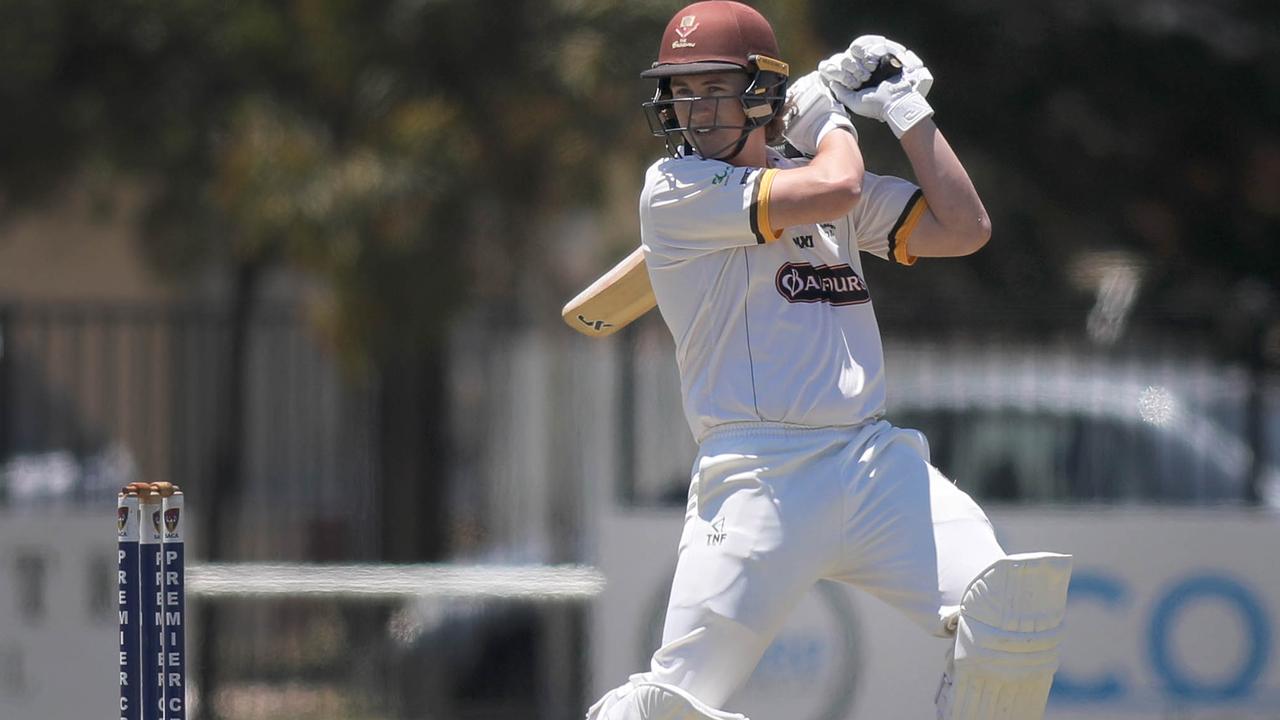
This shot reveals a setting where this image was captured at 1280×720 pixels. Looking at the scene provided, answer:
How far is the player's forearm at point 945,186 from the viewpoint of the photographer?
4.21m

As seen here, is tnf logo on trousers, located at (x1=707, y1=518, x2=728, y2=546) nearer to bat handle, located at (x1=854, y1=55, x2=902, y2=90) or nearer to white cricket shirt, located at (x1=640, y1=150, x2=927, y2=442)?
white cricket shirt, located at (x1=640, y1=150, x2=927, y2=442)

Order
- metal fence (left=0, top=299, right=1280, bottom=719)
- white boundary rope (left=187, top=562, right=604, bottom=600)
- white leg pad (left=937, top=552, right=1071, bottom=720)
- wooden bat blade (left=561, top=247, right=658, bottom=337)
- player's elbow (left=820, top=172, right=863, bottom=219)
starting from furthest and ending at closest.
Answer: white boundary rope (left=187, top=562, right=604, bottom=600) < metal fence (left=0, top=299, right=1280, bottom=719) < wooden bat blade (left=561, top=247, right=658, bottom=337) < player's elbow (left=820, top=172, right=863, bottom=219) < white leg pad (left=937, top=552, right=1071, bottom=720)

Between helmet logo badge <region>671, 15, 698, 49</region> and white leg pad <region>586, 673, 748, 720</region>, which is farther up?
helmet logo badge <region>671, 15, 698, 49</region>

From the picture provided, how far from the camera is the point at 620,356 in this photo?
→ 354 inches

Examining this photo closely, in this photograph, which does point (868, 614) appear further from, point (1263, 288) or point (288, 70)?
point (1263, 288)

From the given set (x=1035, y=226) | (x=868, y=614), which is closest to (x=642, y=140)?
(x=868, y=614)

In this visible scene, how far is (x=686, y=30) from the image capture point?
13.9ft

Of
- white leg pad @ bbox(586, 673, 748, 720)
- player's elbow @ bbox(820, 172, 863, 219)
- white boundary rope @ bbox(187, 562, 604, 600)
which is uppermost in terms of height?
player's elbow @ bbox(820, 172, 863, 219)

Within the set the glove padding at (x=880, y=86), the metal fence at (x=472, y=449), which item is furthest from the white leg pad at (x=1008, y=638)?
the metal fence at (x=472, y=449)

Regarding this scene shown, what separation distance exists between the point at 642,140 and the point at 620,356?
1662 mm

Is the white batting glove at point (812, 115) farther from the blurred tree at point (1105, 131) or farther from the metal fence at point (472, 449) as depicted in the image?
the blurred tree at point (1105, 131)

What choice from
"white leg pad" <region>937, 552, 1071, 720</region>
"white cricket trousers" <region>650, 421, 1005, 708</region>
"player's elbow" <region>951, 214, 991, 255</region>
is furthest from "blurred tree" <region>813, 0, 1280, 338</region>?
"white leg pad" <region>937, 552, 1071, 720</region>

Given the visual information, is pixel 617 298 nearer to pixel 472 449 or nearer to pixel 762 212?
pixel 762 212

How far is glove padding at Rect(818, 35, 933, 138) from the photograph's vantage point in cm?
419
